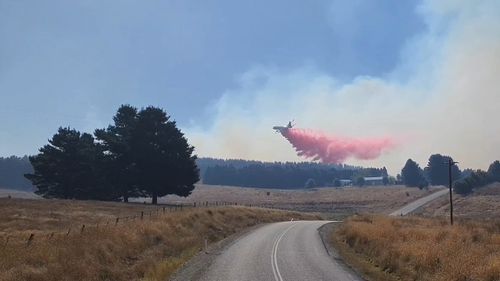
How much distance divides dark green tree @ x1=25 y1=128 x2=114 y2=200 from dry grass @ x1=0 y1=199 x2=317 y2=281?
20556mm

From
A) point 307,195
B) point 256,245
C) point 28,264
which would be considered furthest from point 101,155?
point 307,195

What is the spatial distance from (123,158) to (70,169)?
26.3ft

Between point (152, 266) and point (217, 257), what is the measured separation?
4.08m

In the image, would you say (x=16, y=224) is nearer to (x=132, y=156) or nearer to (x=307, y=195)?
(x=132, y=156)

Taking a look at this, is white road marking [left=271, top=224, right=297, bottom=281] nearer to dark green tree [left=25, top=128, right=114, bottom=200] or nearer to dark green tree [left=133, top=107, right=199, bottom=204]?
dark green tree [left=133, top=107, right=199, bottom=204]

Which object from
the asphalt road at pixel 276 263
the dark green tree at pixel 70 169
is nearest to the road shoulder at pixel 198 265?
the asphalt road at pixel 276 263

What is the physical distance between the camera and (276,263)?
25469mm

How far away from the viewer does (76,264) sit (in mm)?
21781

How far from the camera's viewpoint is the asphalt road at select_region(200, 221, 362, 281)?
21078 mm

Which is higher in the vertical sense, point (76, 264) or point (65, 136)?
point (65, 136)

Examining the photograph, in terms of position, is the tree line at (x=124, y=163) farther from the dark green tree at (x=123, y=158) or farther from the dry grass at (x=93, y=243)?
the dry grass at (x=93, y=243)

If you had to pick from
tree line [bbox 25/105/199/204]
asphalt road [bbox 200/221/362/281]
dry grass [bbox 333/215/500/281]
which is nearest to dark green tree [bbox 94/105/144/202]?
tree line [bbox 25/105/199/204]

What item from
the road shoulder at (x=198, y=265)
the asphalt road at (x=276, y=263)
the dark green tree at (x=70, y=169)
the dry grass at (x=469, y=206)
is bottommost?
the road shoulder at (x=198, y=265)

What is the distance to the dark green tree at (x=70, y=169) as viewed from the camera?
73.1 m
